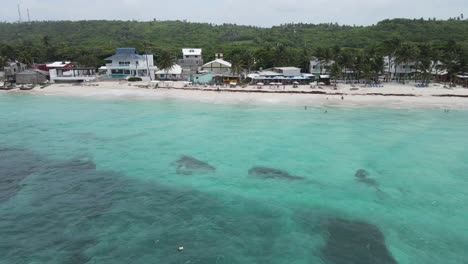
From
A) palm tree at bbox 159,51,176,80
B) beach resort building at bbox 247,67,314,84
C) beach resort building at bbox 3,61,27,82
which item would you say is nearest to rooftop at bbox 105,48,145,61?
palm tree at bbox 159,51,176,80

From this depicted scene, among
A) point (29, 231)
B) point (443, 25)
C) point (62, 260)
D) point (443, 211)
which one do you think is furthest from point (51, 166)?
point (443, 25)

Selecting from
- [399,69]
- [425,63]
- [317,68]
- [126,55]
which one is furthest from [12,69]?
[425,63]

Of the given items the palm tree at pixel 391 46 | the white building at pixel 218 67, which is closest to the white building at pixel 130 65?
the white building at pixel 218 67

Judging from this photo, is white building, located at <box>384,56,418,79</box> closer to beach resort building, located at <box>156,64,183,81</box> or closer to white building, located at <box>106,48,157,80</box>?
beach resort building, located at <box>156,64,183,81</box>

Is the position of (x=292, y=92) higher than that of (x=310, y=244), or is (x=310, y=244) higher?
(x=292, y=92)

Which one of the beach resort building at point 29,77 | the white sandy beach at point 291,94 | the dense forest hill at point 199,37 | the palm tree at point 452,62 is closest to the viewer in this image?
the white sandy beach at point 291,94

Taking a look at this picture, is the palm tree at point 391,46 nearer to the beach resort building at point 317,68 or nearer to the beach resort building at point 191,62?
the beach resort building at point 317,68

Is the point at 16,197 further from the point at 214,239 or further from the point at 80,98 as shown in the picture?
the point at 80,98
